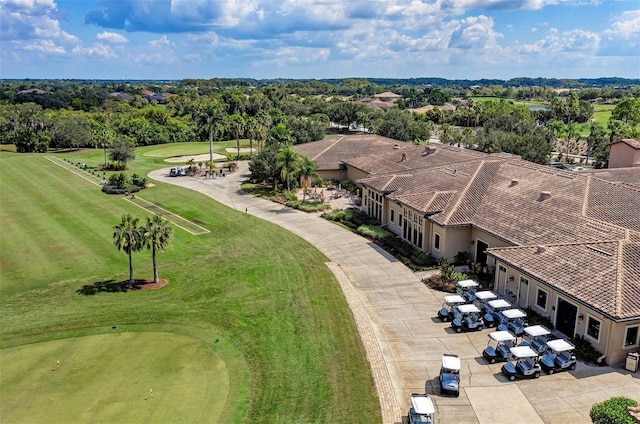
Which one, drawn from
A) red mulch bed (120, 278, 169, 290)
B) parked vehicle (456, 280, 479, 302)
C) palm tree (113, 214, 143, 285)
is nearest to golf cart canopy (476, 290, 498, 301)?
parked vehicle (456, 280, 479, 302)

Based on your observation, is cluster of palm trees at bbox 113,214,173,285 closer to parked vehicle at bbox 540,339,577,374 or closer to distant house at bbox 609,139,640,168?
parked vehicle at bbox 540,339,577,374

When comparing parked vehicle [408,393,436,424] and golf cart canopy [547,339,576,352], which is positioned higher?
golf cart canopy [547,339,576,352]

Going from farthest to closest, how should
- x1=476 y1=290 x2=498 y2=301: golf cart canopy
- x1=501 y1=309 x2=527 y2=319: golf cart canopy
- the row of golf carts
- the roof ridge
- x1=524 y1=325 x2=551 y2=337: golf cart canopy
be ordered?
the roof ridge
x1=476 y1=290 x2=498 y2=301: golf cart canopy
x1=501 y1=309 x2=527 y2=319: golf cart canopy
x1=524 y1=325 x2=551 y2=337: golf cart canopy
the row of golf carts

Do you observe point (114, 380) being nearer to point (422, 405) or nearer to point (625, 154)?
point (422, 405)

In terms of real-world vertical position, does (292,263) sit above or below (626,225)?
below

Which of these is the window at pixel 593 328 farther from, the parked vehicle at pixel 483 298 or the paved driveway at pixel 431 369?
the parked vehicle at pixel 483 298

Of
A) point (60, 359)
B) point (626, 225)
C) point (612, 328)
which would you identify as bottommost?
point (60, 359)

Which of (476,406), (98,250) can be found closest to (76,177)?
(98,250)

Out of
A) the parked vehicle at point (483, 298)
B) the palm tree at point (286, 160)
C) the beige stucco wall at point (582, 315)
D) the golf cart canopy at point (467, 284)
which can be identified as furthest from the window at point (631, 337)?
the palm tree at point (286, 160)

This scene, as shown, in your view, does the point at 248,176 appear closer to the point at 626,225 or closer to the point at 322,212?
the point at 322,212
